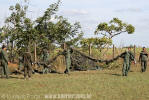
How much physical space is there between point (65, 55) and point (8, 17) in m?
6.02

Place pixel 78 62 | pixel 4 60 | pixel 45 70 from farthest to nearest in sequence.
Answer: pixel 78 62, pixel 45 70, pixel 4 60

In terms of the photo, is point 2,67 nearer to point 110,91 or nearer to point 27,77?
point 27,77

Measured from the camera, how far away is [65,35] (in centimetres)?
2309

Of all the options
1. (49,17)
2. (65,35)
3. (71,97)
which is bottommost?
(71,97)

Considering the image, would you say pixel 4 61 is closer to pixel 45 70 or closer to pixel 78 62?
pixel 45 70

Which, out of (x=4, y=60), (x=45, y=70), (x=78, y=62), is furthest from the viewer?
(x=78, y=62)

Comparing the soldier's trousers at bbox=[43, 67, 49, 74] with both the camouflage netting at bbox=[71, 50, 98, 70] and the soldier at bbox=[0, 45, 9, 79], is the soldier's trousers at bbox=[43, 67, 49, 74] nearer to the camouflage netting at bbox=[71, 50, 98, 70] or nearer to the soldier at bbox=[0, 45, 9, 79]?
the camouflage netting at bbox=[71, 50, 98, 70]

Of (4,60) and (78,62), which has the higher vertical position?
(4,60)

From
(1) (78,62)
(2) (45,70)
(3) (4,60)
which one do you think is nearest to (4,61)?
(3) (4,60)

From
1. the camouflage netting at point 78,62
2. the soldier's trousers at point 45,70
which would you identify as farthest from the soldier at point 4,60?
the camouflage netting at point 78,62

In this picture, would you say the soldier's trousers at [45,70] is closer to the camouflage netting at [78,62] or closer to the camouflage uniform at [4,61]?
the camouflage netting at [78,62]

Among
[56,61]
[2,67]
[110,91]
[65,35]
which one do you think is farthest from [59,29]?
[110,91]

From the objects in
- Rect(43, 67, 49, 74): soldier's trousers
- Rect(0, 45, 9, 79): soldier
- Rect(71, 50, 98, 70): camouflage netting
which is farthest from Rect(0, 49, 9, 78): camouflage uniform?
Rect(71, 50, 98, 70): camouflage netting

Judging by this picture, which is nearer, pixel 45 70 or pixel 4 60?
pixel 4 60
